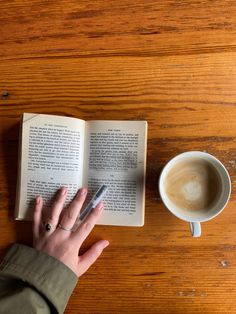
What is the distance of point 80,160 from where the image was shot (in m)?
0.84

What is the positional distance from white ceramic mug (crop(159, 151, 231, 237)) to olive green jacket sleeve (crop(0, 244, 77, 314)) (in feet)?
0.74

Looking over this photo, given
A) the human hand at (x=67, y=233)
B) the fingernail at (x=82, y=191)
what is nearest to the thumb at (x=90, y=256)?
the human hand at (x=67, y=233)

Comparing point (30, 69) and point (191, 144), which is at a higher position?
point (30, 69)

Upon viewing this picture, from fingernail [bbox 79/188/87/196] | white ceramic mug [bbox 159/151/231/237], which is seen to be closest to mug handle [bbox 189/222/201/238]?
white ceramic mug [bbox 159/151/231/237]

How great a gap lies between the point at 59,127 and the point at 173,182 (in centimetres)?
24

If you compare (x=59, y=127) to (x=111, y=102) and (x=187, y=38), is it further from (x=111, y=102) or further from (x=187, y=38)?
(x=187, y=38)

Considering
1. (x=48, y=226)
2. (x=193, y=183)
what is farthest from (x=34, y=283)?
(x=193, y=183)

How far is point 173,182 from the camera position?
0.78m

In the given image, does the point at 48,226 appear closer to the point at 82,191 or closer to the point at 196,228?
the point at 82,191

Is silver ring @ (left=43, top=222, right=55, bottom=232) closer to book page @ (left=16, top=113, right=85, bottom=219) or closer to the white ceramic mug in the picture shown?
book page @ (left=16, top=113, right=85, bottom=219)

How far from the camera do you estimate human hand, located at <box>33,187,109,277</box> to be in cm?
81

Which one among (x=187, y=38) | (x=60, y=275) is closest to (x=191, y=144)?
(x=187, y=38)

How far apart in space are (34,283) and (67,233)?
111mm

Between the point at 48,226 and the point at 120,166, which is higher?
the point at 120,166
